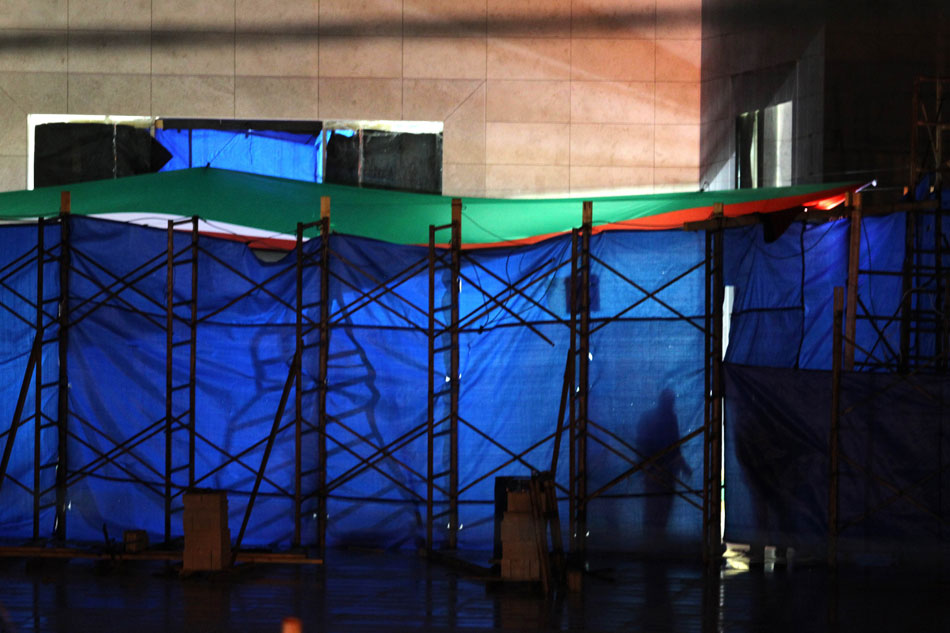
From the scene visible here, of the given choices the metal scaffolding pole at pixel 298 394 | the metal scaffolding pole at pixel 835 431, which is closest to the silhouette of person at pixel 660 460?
the metal scaffolding pole at pixel 835 431

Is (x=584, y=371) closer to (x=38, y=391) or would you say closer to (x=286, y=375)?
(x=286, y=375)

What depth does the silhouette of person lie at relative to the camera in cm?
1367

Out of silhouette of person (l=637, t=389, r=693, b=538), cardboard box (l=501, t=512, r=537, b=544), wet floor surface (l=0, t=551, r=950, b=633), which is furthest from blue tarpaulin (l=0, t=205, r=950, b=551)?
cardboard box (l=501, t=512, r=537, b=544)

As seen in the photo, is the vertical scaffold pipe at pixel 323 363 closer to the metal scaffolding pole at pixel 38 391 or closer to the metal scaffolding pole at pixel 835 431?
the metal scaffolding pole at pixel 38 391

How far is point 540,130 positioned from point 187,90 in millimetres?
5928

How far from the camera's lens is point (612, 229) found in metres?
14.4

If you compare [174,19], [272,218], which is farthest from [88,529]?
[174,19]

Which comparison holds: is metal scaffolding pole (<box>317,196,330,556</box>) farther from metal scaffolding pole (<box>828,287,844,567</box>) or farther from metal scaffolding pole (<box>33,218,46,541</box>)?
metal scaffolding pole (<box>828,287,844,567</box>)

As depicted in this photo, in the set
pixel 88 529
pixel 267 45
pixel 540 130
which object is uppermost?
pixel 267 45

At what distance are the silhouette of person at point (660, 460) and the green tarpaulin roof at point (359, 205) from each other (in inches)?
90.8

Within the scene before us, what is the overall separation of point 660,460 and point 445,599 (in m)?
3.46

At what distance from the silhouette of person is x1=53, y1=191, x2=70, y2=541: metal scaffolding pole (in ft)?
21.8

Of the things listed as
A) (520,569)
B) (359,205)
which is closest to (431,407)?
(359,205)

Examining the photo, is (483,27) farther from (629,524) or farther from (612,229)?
(629,524)
